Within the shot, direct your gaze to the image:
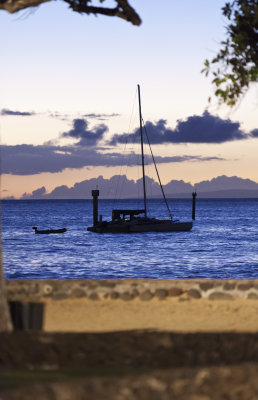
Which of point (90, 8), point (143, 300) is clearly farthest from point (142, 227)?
point (90, 8)

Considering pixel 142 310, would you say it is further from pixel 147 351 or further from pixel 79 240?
pixel 79 240

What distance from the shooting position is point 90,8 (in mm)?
10852

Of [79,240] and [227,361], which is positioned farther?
[79,240]

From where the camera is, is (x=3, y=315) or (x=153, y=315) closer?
(x=3, y=315)

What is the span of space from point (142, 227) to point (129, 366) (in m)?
59.6

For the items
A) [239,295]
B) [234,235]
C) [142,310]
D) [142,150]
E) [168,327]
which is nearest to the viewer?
[168,327]

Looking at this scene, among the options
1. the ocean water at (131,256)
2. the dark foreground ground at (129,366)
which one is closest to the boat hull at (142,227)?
the ocean water at (131,256)

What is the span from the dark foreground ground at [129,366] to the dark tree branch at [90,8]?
16.9 ft

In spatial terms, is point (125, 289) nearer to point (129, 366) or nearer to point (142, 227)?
point (129, 366)

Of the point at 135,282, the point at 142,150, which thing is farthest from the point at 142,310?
the point at 142,150

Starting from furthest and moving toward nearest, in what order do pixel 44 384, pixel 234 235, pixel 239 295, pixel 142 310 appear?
pixel 234 235 < pixel 239 295 < pixel 142 310 < pixel 44 384

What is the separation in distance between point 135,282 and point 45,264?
3008cm

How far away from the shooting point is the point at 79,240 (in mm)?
64812

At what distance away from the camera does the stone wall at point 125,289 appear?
41.6ft
